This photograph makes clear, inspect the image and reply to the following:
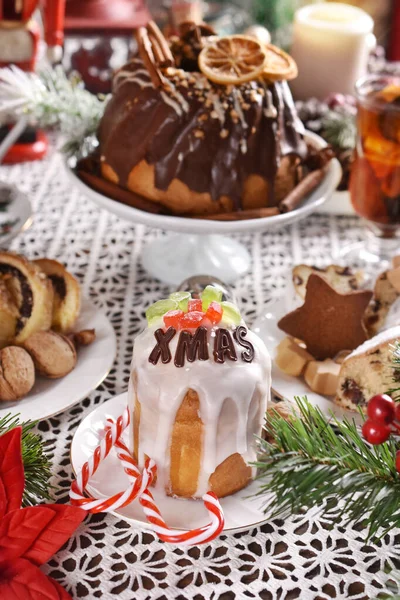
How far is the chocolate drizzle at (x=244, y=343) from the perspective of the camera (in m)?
0.83

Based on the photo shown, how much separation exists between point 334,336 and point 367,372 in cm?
13

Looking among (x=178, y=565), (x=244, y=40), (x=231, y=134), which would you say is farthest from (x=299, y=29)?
(x=178, y=565)

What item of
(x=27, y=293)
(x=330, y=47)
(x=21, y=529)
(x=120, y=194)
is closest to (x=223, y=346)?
(x=21, y=529)

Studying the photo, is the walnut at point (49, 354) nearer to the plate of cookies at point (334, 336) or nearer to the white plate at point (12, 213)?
the plate of cookies at point (334, 336)

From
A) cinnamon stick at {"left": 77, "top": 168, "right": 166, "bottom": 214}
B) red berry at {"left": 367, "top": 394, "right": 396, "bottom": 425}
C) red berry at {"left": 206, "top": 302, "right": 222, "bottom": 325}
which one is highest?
red berry at {"left": 367, "top": 394, "right": 396, "bottom": 425}

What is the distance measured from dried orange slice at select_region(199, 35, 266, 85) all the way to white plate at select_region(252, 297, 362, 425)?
0.38m

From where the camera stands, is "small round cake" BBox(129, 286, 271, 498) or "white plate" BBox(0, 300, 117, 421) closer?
"small round cake" BBox(129, 286, 271, 498)

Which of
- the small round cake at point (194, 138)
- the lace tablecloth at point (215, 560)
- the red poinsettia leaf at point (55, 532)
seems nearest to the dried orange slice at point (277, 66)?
the small round cake at point (194, 138)

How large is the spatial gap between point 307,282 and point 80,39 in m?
1.46

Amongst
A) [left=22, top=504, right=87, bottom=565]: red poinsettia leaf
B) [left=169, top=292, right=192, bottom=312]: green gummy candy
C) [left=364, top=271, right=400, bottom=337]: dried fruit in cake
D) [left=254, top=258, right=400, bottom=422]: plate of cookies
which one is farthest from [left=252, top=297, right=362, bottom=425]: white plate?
[left=22, top=504, right=87, bottom=565]: red poinsettia leaf

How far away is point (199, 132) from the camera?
1193mm

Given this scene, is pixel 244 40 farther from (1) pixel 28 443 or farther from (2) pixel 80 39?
(2) pixel 80 39

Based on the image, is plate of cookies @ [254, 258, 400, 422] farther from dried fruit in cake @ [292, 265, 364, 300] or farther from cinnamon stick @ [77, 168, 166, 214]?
cinnamon stick @ [77, 168, 166, 214]

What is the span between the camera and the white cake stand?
1.20 meters
